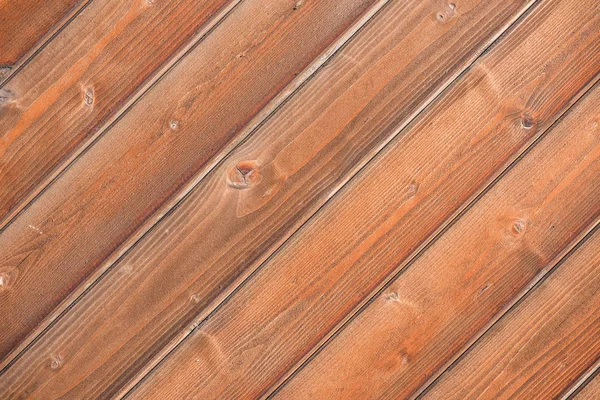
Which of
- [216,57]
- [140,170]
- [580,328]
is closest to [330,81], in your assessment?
[216,57]

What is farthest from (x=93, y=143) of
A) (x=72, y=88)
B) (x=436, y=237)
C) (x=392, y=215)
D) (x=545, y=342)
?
(x=545, y=342)

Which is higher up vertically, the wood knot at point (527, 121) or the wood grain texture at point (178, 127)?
the wood grain texture at point (178, 127)

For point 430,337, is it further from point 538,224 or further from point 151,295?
point 151,295

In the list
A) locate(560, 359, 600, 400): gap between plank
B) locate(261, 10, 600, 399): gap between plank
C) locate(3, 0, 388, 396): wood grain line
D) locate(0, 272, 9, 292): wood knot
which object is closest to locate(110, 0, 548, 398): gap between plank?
locate(261, 10, 600, 399): gap between plank

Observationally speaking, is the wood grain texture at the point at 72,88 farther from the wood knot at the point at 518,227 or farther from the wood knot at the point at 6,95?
the wood knot at the point at 518,227

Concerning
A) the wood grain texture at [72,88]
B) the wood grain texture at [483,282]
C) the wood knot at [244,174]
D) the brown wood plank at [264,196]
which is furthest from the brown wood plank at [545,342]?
the wood grain texture at [72,88]

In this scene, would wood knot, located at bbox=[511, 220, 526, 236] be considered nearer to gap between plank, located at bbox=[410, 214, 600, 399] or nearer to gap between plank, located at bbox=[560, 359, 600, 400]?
gap between plank, located at bbox=[410, 214, 600, 399]
